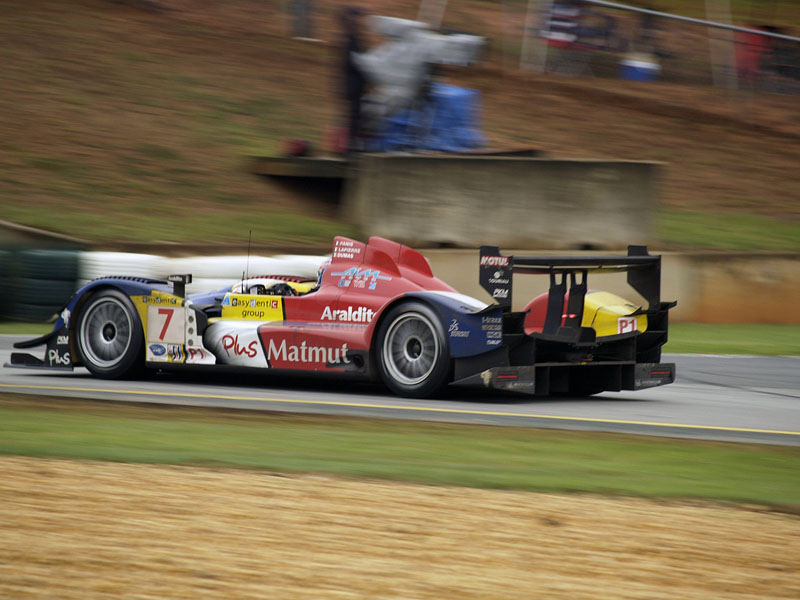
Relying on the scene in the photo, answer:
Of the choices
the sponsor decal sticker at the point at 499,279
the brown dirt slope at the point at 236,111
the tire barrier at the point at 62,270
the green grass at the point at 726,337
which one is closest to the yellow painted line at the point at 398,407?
the sponsor decal sticker at the point at 499,279

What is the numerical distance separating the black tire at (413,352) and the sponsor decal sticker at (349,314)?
0.58 ft

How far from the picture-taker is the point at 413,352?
9.23m

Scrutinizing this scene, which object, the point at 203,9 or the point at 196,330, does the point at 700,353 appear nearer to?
the point at 196,330

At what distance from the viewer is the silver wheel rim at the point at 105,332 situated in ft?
33.8

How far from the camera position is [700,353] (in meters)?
14.3

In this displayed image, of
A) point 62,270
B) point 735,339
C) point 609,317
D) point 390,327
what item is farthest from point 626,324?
point 62,270

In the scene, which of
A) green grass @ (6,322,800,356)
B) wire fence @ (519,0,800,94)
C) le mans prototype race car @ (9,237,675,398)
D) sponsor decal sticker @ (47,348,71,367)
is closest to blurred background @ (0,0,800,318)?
wire fence @ (519,0,800,94)

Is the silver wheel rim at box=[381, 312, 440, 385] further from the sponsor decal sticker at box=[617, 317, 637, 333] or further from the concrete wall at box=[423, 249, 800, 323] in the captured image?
the concrete wall at box=[423, 249, 800, 323]

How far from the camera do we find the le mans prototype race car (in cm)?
890

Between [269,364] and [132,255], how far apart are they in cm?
710

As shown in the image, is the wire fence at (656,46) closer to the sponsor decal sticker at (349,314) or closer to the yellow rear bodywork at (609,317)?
the yellow rear bodywork at (609,317)

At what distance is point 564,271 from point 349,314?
182 centimetres

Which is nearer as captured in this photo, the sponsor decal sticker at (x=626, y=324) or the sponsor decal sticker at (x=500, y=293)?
the sponsor decal sticker at (x=500, y=293)

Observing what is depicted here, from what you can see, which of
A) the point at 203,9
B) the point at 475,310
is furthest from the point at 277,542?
the point at 203,9
